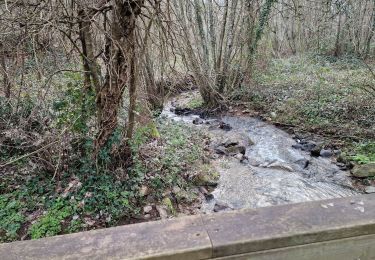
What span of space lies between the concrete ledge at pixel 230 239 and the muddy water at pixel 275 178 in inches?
111

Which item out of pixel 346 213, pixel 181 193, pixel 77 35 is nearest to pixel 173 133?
pixel 181 193

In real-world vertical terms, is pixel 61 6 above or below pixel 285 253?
above

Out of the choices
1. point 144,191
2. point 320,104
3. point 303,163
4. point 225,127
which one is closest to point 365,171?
point 303,163

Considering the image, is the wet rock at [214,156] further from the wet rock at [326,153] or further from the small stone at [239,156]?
the wet rock at [326,153]

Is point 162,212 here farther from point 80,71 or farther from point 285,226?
point 285,226

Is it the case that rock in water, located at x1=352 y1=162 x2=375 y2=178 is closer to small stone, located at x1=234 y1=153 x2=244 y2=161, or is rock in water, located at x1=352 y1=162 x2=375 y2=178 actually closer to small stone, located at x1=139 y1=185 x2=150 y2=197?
small stone, located at x1=234 y1=153 x2=244 y2=161

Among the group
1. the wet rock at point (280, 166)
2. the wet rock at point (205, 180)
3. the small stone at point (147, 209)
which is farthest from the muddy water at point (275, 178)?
the small stone at point (147, 209)

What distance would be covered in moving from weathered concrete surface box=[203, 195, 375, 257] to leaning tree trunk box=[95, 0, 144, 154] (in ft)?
8.17

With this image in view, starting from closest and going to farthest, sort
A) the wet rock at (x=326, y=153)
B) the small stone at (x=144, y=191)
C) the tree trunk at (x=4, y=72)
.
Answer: the tree trunk at (x=4, y=72) → the small stone at (x=144, y=191) → the wet rock at (x=326, y=153)

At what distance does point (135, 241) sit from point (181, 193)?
121 inches

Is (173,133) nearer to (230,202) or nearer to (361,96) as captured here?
(230,202)

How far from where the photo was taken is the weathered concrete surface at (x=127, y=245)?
1594 millimetres

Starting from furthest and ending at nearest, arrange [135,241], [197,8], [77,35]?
[197,8] → [77,35] → [135,241]

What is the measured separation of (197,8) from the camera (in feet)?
33.2
